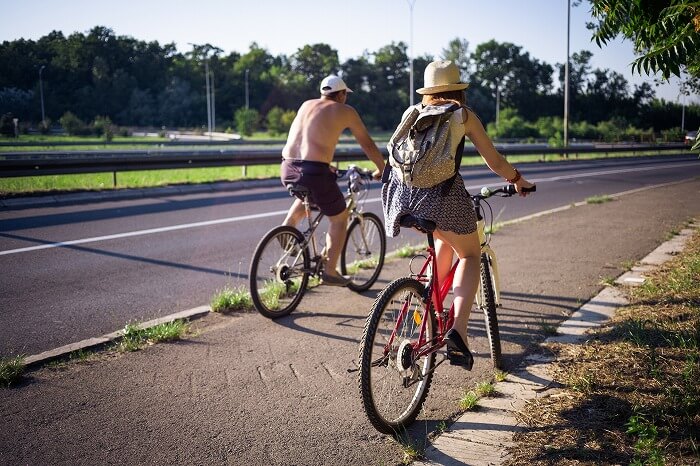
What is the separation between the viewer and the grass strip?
3279 millimetres

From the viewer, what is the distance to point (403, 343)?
3.66m

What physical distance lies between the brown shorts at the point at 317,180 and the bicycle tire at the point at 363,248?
896 millimetres

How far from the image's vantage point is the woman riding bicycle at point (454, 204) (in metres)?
3.77

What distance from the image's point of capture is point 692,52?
14.5ft

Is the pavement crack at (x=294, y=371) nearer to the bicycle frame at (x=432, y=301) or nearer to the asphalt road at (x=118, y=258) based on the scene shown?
the bicycle frame at (x=432, y=301)

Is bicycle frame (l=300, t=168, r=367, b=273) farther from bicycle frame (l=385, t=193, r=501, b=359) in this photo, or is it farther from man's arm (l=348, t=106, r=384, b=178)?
bicycle frame (l=385, t=193, r=501, b=359)

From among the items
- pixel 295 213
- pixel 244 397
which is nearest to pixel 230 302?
pixel 295 213

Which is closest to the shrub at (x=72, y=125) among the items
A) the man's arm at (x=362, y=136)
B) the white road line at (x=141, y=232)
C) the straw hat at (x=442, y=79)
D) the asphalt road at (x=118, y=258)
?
the asphalt road at (x=118, y=258)

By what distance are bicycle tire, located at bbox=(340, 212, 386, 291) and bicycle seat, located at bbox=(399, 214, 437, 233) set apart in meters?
3.00

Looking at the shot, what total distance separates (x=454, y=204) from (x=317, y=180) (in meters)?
2.21

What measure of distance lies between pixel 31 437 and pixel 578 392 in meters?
3.13

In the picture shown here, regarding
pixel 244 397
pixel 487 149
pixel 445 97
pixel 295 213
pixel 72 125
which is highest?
pixel 72 125

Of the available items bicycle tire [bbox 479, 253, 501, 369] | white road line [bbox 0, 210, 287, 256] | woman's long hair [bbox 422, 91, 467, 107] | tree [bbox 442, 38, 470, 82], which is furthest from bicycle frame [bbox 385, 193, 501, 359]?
tree [bbox 442, 38, 470, 82]

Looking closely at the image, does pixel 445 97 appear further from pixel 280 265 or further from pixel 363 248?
pixel 363 248
